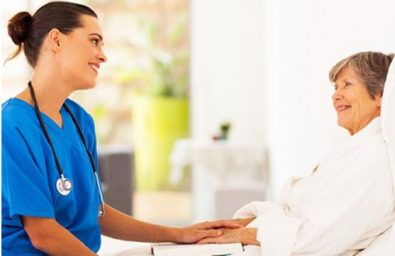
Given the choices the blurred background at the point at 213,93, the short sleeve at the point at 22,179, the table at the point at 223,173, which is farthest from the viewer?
the table at the point at 223,173

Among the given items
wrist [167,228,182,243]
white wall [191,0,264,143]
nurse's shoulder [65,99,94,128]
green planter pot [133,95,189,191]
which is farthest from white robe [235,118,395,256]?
green planter pot [133,95,189,191]

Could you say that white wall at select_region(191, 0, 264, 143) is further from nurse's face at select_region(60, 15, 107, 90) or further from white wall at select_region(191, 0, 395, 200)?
nurse's face at select_region(60, 15, 107, 90)

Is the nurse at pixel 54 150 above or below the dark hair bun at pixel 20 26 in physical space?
below

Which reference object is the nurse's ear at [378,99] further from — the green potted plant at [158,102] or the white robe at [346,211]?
the green potted plant at [158,102]

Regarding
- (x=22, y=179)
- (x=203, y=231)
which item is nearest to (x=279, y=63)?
(x=203, y=231)

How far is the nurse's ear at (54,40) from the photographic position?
5.94ft

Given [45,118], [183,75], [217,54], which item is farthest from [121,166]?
[45,118]

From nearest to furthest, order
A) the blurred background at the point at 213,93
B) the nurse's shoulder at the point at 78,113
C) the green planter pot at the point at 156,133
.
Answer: the nurse's shoulder at the point at 78,113 → the blurred background at the point at 213,93 → the green planter pot at the point at 156,133

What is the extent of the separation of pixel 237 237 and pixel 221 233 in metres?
0.07

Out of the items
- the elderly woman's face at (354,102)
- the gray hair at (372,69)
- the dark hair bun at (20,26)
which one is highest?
the dark hair bun at (20,26)

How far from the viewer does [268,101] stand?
5164 millimetres

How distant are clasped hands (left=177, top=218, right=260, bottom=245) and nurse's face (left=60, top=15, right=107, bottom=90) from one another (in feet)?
1.56

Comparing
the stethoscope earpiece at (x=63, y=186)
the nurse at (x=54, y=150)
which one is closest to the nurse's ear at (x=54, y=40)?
the nurse at (x=54, y=150)

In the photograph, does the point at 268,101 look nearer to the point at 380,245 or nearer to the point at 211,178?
the point at 211,178
